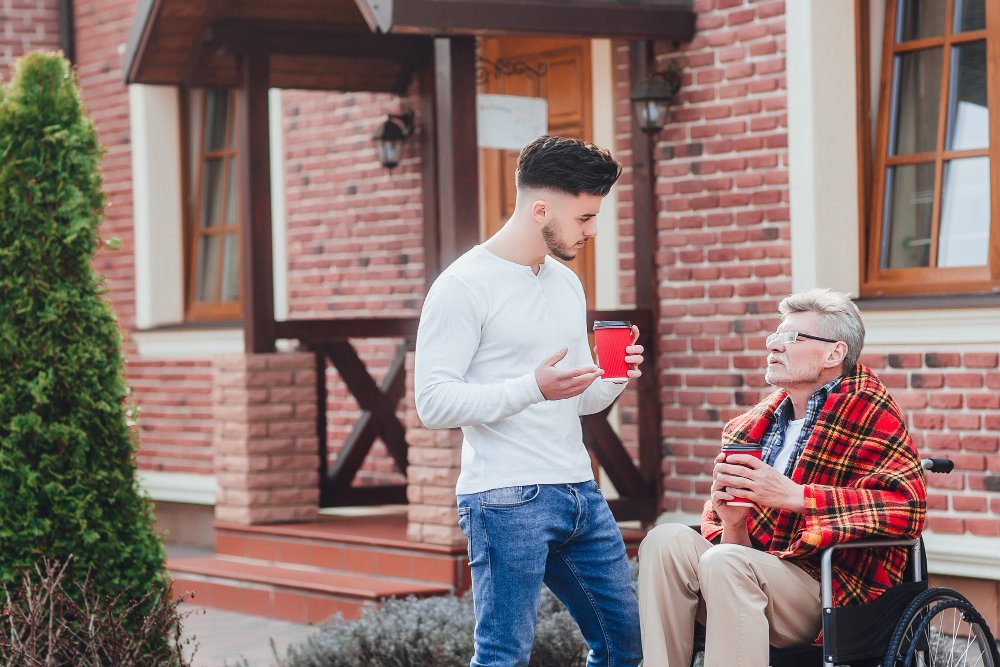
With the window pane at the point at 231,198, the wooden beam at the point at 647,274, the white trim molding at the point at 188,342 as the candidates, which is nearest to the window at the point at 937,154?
the wooden beam at the point at 647,274

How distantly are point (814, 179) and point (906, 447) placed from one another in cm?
282

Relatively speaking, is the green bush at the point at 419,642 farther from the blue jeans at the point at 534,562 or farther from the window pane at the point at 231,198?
the window pane at the point at 231,198

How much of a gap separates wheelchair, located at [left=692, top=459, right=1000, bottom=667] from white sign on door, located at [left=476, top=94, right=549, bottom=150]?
3.68m

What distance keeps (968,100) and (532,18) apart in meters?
1.83

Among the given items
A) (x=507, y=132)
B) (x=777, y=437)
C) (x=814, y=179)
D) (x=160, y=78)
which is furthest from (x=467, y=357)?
(x=160, y=78)

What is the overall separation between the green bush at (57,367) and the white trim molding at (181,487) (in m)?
5.04

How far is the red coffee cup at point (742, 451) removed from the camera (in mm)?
4176

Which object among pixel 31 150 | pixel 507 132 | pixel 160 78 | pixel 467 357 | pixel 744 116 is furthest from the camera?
pixel 160 78

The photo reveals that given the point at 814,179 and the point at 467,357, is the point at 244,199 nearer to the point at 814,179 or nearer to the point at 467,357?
the point at 814,179

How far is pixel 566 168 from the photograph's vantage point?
3.80 metres

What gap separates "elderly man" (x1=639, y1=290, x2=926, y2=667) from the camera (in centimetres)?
416

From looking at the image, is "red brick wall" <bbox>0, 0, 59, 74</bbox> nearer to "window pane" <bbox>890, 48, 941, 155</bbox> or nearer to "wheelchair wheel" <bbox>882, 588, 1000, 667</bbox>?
"window pane" <bbox>890, 48, 941, 155</bbox>

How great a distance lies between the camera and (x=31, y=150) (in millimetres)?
5402

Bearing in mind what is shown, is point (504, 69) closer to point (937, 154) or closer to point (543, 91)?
point (543, 91)
